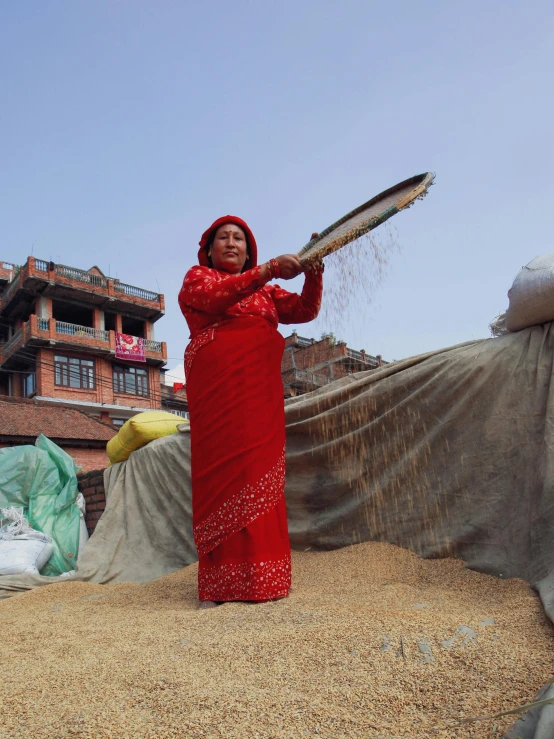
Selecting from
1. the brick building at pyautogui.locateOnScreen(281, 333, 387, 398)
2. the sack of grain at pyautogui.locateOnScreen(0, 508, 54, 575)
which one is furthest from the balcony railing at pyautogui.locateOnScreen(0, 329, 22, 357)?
the brick building at pyautogui.locateOnScreen(281, 333, 387, 398)

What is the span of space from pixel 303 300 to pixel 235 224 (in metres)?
0.50

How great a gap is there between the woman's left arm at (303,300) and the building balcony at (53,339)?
853 inches

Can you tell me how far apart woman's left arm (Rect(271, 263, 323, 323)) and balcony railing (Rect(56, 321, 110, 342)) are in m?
22.2

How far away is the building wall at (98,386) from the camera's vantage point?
2255 centimetres

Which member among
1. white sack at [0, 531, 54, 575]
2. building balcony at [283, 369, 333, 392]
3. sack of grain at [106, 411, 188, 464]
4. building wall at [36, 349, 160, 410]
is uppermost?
building wall at [36, 349, 160, 410]

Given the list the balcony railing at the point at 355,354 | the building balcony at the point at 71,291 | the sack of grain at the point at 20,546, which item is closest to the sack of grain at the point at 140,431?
the sack of grain at the point at 20,546

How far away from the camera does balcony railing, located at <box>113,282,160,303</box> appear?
25.8 meters

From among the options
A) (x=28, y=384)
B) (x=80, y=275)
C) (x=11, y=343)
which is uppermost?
(x=80, y=275)

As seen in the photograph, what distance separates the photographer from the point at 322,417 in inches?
124

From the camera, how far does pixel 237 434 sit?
2.42 meters

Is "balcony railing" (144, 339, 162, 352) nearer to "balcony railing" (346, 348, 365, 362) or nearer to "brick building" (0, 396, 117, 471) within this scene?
"brick building" (0, 396, 117, 471)

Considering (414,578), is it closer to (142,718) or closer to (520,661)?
(520,661)

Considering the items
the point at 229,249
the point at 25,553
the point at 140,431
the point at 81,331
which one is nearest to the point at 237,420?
the point at 229,249

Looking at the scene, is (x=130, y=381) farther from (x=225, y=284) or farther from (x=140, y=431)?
(x=225, y=284)
